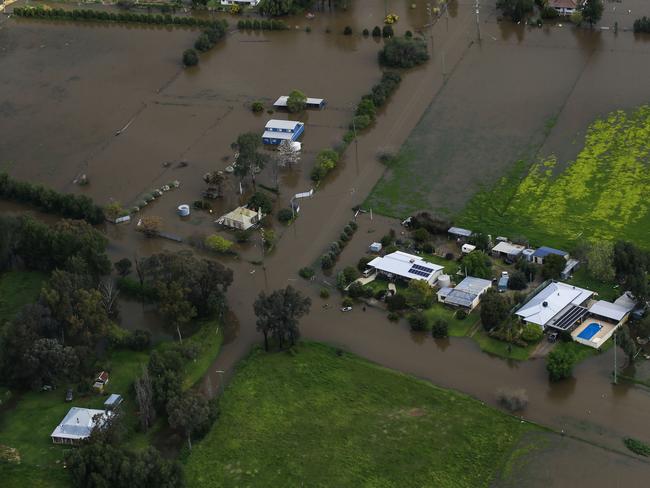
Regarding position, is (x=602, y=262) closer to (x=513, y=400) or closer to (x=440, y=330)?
(x=440, y=330)

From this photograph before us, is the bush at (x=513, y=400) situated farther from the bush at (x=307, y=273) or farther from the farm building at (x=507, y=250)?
the bush at (x=307, y=273)

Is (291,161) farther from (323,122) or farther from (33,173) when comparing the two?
(33,173)

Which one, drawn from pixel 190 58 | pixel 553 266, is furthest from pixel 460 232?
pixel 190 58

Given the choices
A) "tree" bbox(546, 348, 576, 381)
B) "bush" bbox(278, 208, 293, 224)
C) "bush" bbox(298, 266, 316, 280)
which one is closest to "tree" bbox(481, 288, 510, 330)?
"tree" bbox(546, 348, 576, 381)

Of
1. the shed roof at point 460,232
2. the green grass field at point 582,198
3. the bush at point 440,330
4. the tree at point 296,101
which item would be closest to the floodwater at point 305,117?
the bush at point 440,330

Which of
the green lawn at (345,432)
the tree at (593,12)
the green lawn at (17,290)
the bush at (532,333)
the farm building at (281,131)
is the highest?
the tree at (593,12)
